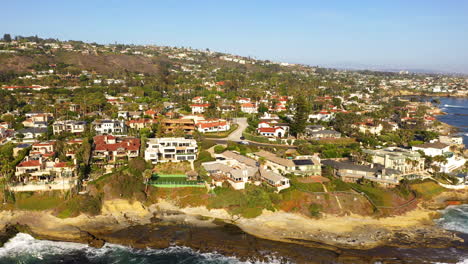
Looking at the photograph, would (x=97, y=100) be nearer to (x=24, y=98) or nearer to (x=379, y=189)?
(x=24, y=98)

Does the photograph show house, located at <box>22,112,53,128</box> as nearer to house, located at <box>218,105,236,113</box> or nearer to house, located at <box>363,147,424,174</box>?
house, located at <box>218,105,236,113</box>

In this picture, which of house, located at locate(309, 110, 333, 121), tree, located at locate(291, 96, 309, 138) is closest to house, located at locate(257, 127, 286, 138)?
tree, located at locate(291, 96, 309, 138)

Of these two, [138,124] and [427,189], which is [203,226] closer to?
[427,189]

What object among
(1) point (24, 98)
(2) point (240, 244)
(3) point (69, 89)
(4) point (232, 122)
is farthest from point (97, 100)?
(2) point (240, 244)

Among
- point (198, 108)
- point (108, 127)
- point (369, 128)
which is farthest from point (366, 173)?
point (198, 108)

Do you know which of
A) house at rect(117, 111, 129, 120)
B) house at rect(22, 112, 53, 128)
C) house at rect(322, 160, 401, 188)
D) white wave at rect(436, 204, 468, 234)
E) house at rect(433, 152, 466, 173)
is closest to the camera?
white wave at rect(436, 204, 468, 234)

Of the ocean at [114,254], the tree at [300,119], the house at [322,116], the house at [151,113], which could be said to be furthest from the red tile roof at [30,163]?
the house at [322,116]

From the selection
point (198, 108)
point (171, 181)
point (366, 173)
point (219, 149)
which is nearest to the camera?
point (171, 181)
